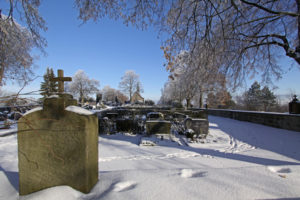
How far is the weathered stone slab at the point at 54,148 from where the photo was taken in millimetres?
1717

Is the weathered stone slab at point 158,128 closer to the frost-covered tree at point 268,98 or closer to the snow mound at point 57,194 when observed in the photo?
the snow mound at point 57,194

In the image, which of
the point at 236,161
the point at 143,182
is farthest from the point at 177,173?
the point at 236,161

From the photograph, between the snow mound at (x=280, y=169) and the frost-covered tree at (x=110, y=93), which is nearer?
the snow mound at (x=280, y=169)

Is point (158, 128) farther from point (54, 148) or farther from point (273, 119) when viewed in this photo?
point (273, 119)

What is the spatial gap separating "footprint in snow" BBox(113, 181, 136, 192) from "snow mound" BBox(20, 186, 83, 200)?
16.6 inches

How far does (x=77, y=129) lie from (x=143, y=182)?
1.10 m

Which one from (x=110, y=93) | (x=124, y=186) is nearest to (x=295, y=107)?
(x=124, y=186)

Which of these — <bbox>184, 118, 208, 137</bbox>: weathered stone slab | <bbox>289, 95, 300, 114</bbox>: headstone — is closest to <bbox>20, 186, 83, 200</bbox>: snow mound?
<bbox>184, 118, 208, 137</bbox>: weathered stone slab

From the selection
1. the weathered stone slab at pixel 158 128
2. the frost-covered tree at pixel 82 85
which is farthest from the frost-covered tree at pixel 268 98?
the frost-covered tree at pixel 82 85

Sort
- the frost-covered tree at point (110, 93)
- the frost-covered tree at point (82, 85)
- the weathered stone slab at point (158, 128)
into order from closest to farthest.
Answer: the weathered stone slab at point (158, 128) → the frost-covered tree at point (82, 85) → the frost-covered tree at point (110, 93)

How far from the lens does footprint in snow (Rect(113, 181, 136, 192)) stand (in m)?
1.74

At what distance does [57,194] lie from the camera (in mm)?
1596

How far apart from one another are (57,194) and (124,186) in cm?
76

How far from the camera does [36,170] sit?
1.75m
